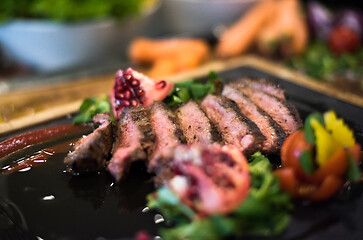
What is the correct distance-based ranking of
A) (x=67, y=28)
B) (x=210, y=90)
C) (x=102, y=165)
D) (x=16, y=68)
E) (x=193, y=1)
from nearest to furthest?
(x=102, y=165)
(x=210, y=90)
(x=67, y=28)
(x=16, y=68)
(x=193, y=1)

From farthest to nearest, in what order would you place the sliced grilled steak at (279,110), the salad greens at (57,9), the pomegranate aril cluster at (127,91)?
1. the salad greens at (57,9)
2. the pomegranate aril cluster at (127,91)
3. the sliced grilled steak at (279,110)

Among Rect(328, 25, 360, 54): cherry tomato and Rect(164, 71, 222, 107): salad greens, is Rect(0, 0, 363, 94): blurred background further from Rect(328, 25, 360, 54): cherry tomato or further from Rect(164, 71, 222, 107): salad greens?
Rect(164, 71, 222, 107): salad greens

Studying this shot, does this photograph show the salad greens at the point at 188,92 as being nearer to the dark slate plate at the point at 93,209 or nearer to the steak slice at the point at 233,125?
the steak slice at the point at 233,125

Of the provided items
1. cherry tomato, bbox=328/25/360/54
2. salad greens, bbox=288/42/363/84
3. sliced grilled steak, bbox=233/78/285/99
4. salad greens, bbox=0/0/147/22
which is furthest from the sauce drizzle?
cherry tomato, bbox=328/25/360/54

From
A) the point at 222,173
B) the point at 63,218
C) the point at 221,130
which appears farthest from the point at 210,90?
the point at 63,218

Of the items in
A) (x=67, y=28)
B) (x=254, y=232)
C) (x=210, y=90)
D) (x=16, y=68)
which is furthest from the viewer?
(x=16, y=68)

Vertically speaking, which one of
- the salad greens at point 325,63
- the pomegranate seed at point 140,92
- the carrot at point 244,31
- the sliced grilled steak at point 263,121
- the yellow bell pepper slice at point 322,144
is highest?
the carrot at point 244,31

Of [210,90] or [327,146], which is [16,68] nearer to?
[210,90]

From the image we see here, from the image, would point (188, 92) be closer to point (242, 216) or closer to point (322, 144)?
point (322, 144)

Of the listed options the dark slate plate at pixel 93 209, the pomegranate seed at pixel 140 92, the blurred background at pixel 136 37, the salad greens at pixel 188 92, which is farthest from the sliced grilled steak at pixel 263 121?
the blurred background at pixel 136 37
